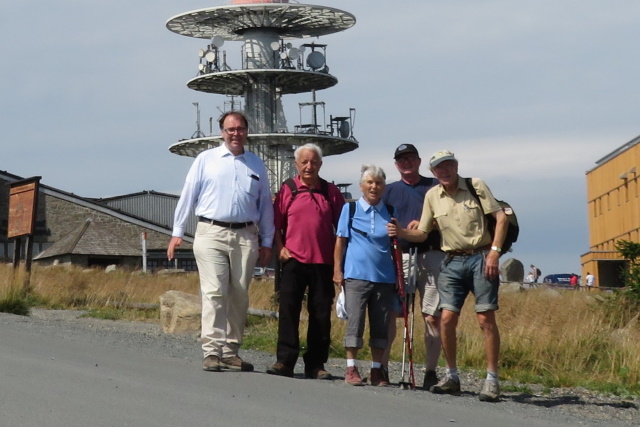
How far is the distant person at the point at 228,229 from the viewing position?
10.6 m

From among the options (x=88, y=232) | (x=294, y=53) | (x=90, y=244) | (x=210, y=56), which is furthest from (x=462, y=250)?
(x=210, y=56)

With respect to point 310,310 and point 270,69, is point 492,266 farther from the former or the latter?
point 270,69

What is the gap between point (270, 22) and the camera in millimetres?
74812

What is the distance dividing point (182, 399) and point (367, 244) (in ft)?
8.24

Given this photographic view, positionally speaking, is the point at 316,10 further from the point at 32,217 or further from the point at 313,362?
the point at 313,362

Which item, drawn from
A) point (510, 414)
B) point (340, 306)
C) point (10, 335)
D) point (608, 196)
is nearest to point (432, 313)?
point (340, 306)

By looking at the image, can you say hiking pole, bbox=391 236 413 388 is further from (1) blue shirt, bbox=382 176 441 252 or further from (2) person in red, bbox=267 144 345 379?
(2) person in red, bbox=267 144 345 379

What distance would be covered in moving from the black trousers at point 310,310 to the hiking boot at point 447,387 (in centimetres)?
103

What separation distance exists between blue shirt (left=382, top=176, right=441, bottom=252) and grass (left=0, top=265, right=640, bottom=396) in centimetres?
168

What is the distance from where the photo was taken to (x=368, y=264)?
1044cm

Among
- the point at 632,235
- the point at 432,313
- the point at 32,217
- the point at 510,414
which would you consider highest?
the point at 632,235

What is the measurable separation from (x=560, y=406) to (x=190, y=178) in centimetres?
355

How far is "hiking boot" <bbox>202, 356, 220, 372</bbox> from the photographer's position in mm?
10406

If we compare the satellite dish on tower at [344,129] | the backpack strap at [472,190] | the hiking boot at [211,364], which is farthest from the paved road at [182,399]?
the satellite dish on tower at [344,129]
